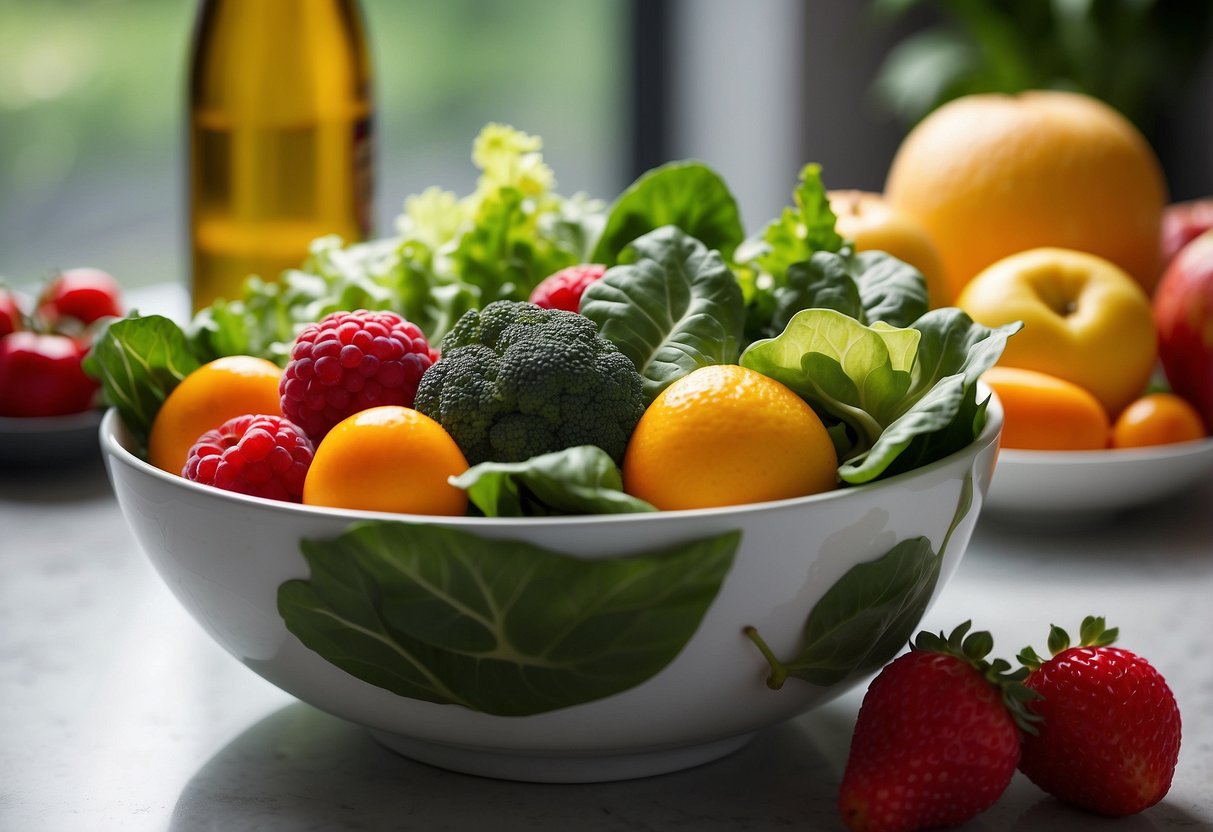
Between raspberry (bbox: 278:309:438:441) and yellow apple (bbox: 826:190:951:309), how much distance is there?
0.42 metres

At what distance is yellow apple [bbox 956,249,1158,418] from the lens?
3.19ft

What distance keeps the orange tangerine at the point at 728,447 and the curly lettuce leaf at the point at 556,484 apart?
0.02 metres

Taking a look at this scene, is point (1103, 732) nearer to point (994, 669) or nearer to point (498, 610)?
point (994, 669)

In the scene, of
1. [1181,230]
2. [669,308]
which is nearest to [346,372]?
[669,308]

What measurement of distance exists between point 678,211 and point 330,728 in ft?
1.32

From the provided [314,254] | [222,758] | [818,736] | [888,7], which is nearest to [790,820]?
[818,736]

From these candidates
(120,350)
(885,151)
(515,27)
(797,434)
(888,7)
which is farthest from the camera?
(515,27)

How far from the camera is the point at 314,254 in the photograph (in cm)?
103

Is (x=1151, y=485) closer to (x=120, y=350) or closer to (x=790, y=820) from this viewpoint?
(x=790, y=820)

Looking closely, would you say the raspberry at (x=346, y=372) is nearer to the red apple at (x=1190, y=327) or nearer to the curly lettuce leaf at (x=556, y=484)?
the curly lettuce leaf at (x=556, y=484)

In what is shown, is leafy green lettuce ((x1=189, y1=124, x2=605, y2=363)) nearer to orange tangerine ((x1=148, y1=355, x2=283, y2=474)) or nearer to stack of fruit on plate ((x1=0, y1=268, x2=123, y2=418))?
orange tangerine ((x1=148, y1=355, x2=283, y2=474))

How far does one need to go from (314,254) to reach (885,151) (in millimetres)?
1935

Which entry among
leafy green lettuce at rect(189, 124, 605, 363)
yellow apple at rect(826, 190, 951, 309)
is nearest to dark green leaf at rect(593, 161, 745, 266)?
leafy green lettuce at rect(189, 124, 605, 363)

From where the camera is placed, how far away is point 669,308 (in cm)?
72
